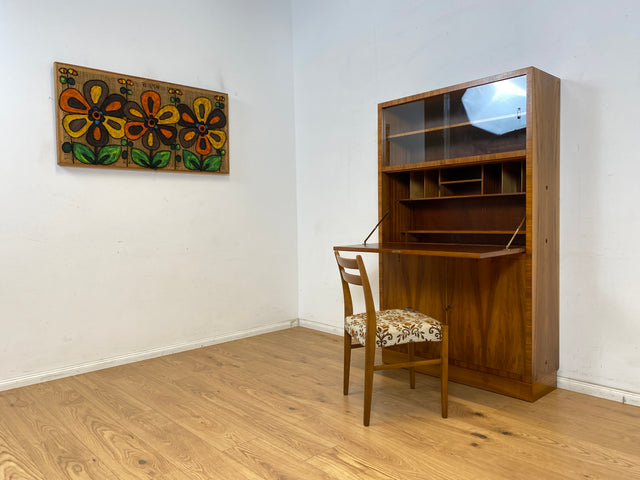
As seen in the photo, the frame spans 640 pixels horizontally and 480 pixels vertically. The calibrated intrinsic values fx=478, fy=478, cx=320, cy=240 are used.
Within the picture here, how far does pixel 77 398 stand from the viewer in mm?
2730

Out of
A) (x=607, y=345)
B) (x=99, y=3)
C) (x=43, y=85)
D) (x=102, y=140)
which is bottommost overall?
(x=607, y=345)

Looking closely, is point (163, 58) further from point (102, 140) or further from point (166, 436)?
point (166, 436)

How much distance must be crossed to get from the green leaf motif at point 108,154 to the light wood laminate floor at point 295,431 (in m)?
1.43

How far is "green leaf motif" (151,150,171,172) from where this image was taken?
3.48m

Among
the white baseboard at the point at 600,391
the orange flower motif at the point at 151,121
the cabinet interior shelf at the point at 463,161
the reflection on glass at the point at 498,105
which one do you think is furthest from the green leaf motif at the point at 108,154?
the white baseboard at the point at 600,391

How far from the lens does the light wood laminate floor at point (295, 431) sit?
6.33 ft

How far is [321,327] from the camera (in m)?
4.23

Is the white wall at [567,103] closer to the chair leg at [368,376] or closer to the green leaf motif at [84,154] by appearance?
the chair leg at [368,376]

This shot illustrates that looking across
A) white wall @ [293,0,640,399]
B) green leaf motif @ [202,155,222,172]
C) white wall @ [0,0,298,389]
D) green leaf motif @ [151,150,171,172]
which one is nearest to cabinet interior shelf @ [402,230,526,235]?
white wall @ [293,0,640,399]

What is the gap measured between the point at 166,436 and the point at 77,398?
0.82 metres

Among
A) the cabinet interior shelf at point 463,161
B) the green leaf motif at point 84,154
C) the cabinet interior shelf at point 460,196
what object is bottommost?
the cabinet interior shelf at point 460,196

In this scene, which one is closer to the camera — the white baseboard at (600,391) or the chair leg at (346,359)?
the white baseboard at (600,391)

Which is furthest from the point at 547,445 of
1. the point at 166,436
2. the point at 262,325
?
the point at 262,325

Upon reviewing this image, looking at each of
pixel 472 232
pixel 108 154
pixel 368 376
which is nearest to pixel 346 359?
pixel 368 376
